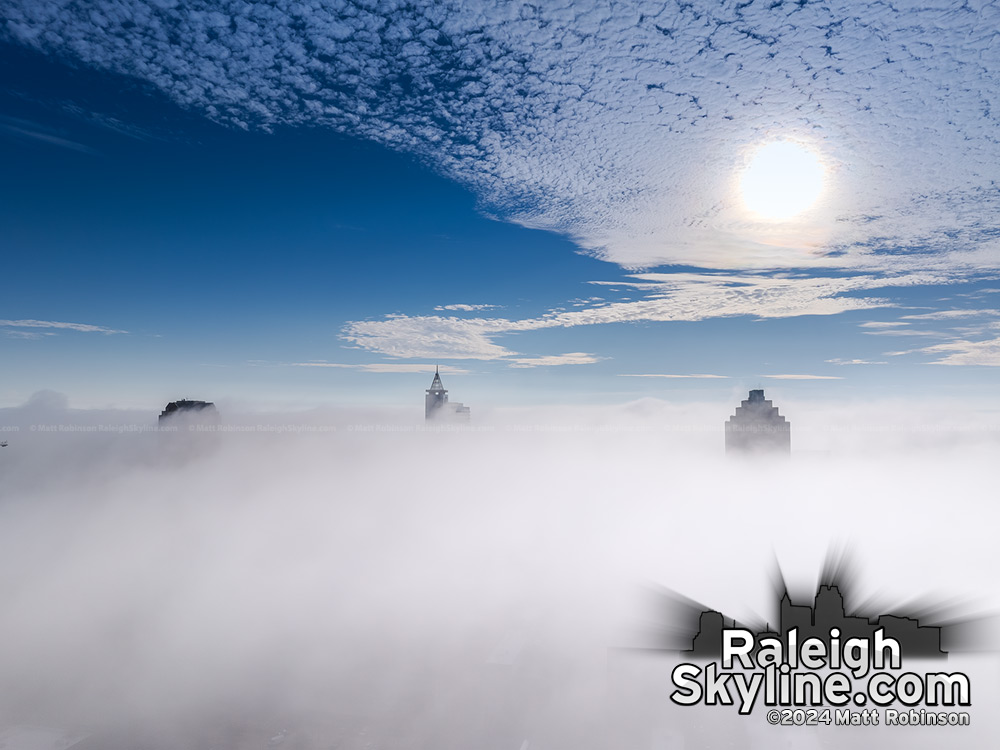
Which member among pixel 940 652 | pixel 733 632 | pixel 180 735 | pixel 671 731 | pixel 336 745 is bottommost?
pixel 180 735

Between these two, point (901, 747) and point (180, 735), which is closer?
point (901, 747)

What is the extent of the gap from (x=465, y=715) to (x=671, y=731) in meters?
69.7

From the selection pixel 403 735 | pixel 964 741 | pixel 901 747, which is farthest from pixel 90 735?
pixel 964 741

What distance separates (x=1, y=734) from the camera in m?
183

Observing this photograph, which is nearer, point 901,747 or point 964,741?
point 901,747

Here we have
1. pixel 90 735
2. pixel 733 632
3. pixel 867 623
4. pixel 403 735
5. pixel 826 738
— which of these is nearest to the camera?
pixel 733 632

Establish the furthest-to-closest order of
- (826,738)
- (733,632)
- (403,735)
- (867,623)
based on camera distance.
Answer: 1. (403,735)
2. (826,738)
3. (867,623)
4. (733,632)

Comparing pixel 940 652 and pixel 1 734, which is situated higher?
pixel 940 652

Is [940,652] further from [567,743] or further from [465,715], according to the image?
[465,715]

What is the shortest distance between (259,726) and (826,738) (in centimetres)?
19381

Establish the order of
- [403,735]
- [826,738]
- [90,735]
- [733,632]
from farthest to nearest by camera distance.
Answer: [90,735] → [403,735] → [826,738] → [733,632]

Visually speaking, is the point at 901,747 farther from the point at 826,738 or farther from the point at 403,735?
the point at 403,735

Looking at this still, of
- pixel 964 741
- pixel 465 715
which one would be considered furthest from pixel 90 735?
pixel 964 741

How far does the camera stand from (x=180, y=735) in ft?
627
